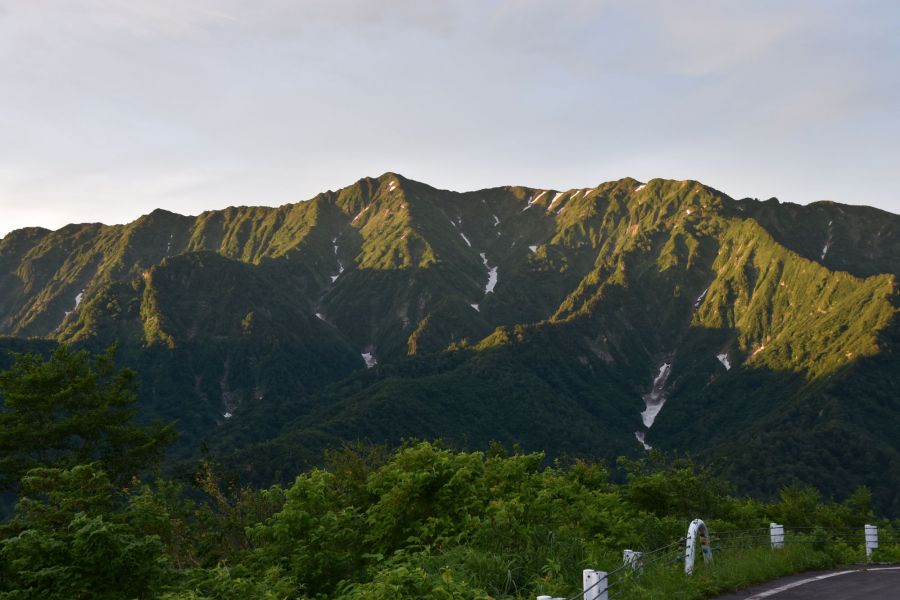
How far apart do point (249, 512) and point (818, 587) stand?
21.4 m

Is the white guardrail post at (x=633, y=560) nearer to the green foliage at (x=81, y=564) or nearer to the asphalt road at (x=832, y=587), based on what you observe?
the asphalt road at (x=832, y=587)

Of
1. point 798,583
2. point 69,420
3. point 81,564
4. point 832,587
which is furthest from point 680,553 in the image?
point 69,420

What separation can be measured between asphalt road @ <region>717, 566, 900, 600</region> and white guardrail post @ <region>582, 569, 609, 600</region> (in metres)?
4.07

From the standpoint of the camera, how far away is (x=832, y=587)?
1695 cm

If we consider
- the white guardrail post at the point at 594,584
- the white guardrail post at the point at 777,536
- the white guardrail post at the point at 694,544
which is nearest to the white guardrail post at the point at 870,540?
the white guardrail post at the point at 777,536

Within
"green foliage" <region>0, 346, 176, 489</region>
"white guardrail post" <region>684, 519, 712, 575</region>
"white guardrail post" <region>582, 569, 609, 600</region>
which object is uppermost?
"green foliage" <region>0, 346, 176, 489</region>

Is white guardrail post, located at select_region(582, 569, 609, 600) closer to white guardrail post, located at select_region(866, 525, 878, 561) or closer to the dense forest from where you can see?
the dense forest

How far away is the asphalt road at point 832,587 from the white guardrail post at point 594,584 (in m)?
4.07

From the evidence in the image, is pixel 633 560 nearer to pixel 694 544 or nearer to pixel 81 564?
pixel 694 544

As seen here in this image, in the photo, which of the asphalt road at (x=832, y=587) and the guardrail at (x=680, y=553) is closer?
the guardrail at (x=680, y=553)

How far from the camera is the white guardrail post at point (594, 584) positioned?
12.5m

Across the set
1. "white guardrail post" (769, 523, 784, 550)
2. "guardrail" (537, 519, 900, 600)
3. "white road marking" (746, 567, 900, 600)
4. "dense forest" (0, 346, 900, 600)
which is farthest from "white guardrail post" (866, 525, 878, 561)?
"white guardrail post" (769, 523, 784, 550)

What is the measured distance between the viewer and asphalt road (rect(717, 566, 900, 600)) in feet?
51.5

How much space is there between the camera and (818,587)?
1692cm
